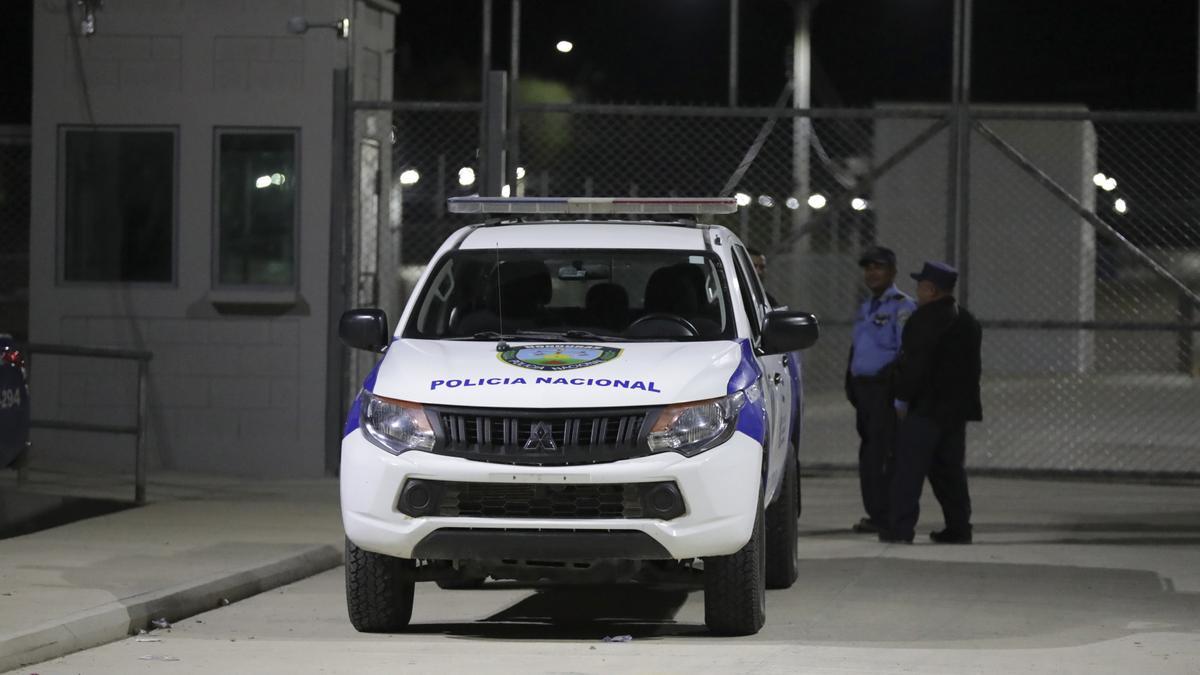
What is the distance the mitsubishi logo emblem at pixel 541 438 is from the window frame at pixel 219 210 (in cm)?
853

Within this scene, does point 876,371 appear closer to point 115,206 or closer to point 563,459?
point 563,459

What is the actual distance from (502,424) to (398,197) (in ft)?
30.3

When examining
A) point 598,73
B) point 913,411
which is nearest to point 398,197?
point 913,411

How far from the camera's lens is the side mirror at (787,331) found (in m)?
9.61

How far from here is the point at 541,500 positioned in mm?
8688

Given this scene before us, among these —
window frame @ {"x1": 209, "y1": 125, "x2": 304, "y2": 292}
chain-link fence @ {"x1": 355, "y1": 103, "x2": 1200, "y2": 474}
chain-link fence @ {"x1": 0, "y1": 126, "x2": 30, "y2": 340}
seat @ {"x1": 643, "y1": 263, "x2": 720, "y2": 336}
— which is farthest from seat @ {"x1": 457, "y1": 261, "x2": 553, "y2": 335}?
chain-link fence @ {"x1": 0, "y1": 126, "x2": 30, "y2": 340}

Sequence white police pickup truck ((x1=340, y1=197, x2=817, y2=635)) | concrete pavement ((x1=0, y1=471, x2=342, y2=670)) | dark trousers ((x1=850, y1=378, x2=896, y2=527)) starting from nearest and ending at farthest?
white police pickup truck ((x1=340, y1=197, x2=817, y2=635))
concrete pavement ((x1=0, y1=471, x2=342, y2=670))
dark trousers ((x1=850, y1=378, x2=896, y2=527))

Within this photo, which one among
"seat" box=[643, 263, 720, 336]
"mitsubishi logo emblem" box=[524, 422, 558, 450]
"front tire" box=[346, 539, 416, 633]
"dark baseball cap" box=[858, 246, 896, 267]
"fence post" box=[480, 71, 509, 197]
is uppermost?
"fence post" box=[480, 71, 509, 197]

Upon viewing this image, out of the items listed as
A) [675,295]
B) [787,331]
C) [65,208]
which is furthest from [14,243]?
[787,331]

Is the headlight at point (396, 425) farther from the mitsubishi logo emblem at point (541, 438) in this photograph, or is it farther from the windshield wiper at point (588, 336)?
the windshield wiper at point (588, 336)

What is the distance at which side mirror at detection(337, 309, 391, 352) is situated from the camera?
381 inches

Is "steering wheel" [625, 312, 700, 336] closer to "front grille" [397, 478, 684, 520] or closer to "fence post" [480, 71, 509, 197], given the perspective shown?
"front grille" [397, 478, 684, 520]

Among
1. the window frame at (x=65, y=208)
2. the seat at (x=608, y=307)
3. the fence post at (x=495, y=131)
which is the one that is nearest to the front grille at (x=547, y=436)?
the seat at (x=608, y=307)

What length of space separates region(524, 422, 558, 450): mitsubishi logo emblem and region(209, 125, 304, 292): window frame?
853cm
